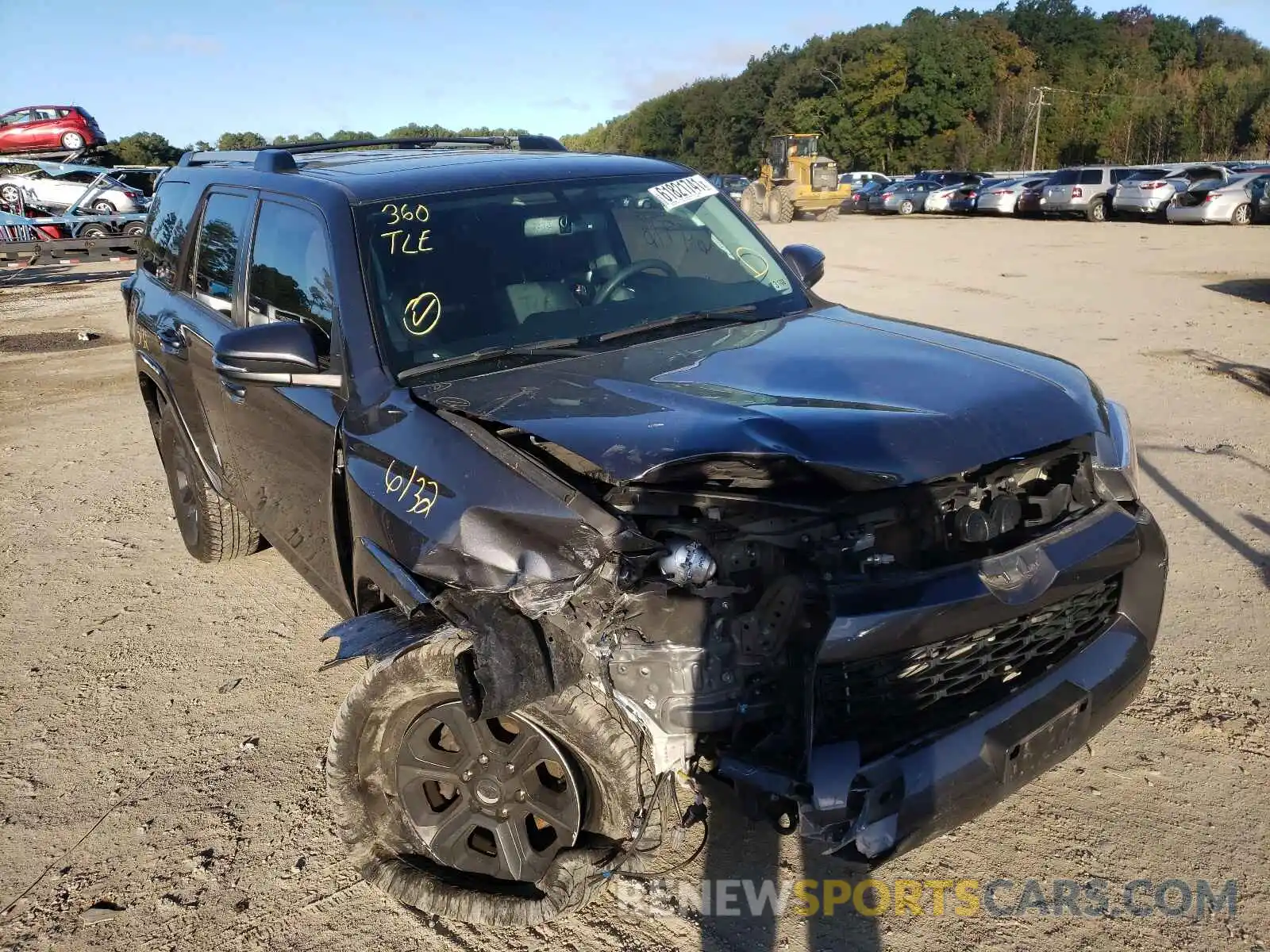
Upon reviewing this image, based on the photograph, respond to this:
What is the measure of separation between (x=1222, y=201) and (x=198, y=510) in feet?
87.9

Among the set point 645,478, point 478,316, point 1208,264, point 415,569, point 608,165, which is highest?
point 608,165

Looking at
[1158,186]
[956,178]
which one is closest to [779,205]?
[956,178]

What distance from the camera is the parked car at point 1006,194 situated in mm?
31714

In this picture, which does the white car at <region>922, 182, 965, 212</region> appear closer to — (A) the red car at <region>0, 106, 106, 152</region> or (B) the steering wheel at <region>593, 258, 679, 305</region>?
(A) the red car at <region>0, 106, 106, 152</region>

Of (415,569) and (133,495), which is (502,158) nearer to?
(415,569)

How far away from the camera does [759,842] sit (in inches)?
114

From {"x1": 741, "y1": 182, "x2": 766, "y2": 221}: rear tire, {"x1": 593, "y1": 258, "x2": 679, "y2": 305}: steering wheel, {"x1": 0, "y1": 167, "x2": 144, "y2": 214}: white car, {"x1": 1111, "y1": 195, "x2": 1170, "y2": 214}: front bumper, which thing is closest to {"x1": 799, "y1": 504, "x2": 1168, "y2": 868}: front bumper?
{"x1": 593, "y1": 258, "x2": 679, "y2": 305}: steering wheel

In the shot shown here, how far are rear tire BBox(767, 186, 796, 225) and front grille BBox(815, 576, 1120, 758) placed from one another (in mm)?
31811

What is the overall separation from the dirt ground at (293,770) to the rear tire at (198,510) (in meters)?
0.14

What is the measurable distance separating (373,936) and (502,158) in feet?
9.12

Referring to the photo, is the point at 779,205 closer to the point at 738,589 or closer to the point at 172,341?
the point at 172,341

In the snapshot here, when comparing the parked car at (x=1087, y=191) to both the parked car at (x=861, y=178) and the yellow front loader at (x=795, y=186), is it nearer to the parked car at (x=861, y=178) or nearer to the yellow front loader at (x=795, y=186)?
the yellow front loader at (x=795, y=186)

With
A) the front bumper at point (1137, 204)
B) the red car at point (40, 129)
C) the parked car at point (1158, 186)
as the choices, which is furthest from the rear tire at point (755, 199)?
the red car at point (40, 129)

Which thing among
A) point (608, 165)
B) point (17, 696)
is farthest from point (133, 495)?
point (608, 165)
